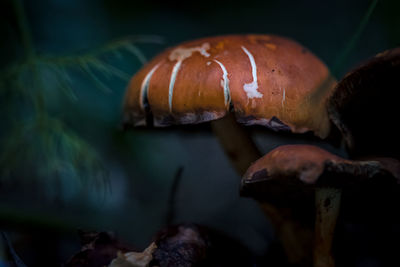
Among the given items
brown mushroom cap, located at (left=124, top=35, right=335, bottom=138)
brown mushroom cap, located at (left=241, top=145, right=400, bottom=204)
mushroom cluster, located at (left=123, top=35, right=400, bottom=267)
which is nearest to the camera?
brown mushroom cap, located at (left=241, top=145, right=400, bottom=204)

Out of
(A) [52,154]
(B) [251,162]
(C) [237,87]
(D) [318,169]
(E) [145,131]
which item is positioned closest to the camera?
(D) [318,169]

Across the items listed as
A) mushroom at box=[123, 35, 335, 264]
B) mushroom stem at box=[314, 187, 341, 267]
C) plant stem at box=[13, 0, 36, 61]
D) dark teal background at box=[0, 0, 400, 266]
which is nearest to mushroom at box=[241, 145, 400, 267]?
mushroom stem at box=[314, 187, 341, 267]

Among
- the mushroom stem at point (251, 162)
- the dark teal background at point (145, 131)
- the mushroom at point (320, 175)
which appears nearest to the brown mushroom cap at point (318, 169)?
the mushroom at point (320, 175)

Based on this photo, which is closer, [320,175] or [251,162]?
[320,175]

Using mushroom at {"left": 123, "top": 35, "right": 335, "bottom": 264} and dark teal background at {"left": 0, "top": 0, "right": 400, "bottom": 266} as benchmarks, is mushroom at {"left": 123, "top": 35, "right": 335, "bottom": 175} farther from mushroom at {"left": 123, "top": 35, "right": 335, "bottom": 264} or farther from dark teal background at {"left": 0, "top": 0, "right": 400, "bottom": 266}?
dark teal background at {"left": 0, "top": 0, "right": 400, "bottom": 266}

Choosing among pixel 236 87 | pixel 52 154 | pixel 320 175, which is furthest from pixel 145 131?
pixel 320 175

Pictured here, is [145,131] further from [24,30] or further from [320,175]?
[320,175]

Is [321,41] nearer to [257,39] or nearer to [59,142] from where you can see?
[257,39]
